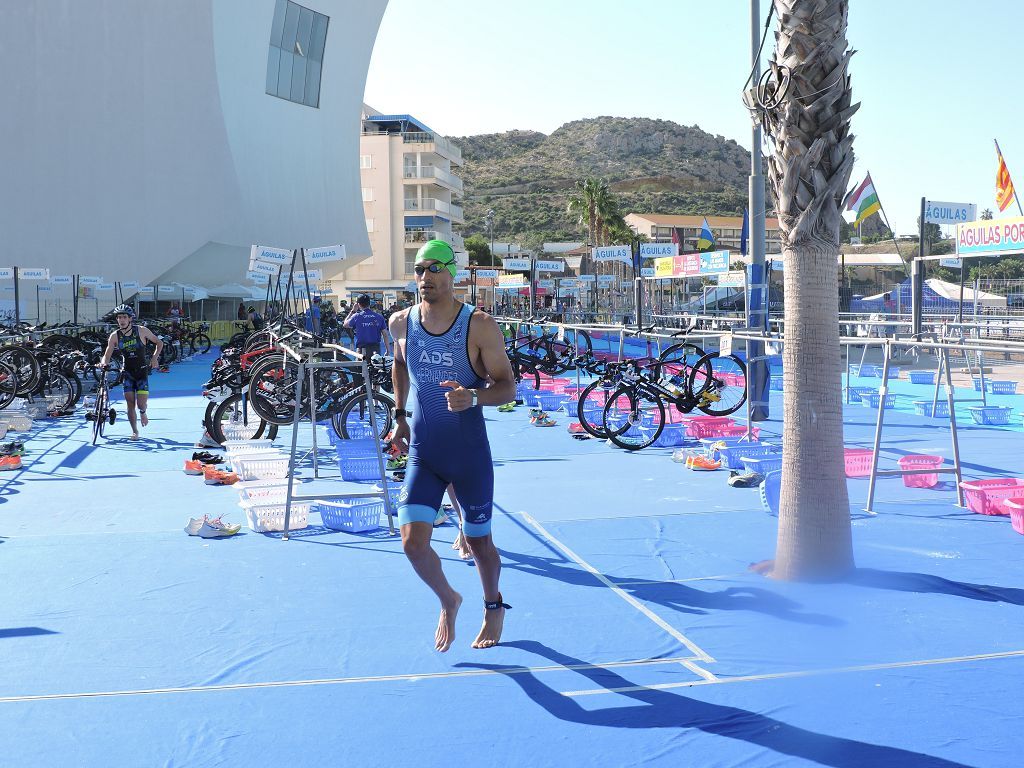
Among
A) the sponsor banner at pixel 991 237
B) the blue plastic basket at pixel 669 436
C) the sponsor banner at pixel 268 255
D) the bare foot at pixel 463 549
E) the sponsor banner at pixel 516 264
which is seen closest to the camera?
the bare foot at pixel 463 549

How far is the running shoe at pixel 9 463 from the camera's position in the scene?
38.3ft

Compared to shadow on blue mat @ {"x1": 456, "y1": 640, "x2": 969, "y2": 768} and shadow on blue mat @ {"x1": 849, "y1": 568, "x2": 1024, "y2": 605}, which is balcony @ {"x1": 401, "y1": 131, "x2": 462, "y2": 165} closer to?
shadow on blue mat @ {"x1": 849, "y1": 568, "x2": 1024, "y2": 605}

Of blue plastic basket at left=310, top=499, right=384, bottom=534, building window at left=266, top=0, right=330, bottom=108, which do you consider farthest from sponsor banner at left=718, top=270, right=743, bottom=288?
building window at left=266, top=0, right=330, bottom=108

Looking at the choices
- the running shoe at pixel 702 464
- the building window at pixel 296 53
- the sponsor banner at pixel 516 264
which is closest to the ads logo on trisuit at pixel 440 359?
the running shoe at pixel 702 464

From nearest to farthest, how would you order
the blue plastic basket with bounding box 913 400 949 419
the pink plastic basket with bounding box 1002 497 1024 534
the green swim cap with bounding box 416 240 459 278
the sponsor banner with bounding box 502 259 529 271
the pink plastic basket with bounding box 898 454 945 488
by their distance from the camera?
the green swim cap with bounding box 416 240 459 278
the pink plastic basket with bounding box 1002 497 1024 534
the pink plastic basket with bounding box 898 454 945 488
the blue plastic basket with bounding box 913 400 949 419
the sponsor banner with bounding box 502 259 529 271

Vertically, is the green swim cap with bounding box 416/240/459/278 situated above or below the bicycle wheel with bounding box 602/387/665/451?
above

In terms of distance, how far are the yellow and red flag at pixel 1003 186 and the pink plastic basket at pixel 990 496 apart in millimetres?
12745

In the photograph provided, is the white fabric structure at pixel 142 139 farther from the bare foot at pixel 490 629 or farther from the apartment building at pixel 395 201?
the bare foot at pixel 490 629

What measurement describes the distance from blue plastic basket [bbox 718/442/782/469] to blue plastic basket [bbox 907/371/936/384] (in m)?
11.3

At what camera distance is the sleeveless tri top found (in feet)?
15.8

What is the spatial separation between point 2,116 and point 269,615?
141ft

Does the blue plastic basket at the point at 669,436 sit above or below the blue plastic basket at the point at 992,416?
below

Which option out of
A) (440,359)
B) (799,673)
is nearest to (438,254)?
(440,359)

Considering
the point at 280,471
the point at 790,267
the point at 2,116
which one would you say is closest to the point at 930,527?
the point at 790,267
